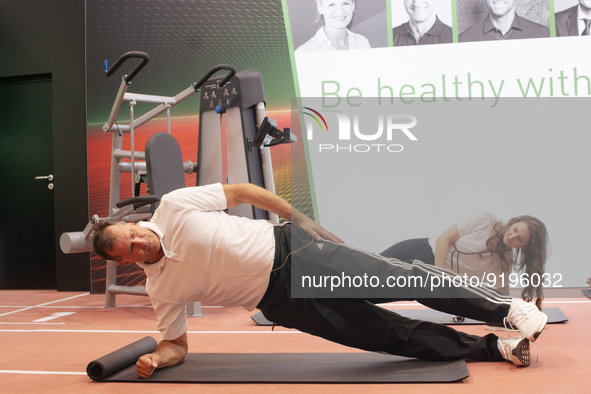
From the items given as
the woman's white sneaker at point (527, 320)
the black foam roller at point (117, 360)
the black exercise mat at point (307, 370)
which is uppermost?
the woman's white sneaker at point (527, 320)

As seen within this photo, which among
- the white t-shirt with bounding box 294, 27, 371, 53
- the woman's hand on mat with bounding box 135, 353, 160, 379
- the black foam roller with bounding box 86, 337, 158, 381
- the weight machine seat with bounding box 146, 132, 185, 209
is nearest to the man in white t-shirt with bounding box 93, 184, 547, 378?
the woman's hand on mat with bounding box 135, 353, 160, 379

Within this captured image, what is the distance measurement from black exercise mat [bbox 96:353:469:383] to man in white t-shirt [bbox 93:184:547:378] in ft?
0.24

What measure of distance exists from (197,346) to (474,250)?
5.11ft

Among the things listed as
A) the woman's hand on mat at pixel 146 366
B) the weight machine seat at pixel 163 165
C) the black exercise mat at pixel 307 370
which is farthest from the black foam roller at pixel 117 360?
the weight machine seat at pixel 163 165

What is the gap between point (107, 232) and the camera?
6.15 feet

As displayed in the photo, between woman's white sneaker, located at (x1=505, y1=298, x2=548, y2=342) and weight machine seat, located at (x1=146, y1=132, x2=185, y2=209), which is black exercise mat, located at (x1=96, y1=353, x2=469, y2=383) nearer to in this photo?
woman's white sneaker, located at (x1=505, y1=298, x2=548, y2=342)

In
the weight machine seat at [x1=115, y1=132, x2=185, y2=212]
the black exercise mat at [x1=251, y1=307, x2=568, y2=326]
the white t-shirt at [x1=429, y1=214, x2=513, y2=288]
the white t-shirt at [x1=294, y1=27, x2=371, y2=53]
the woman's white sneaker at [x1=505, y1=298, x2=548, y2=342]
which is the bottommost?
the black exercise mat at [x1=251, y1=307, x2=568, y2=326]

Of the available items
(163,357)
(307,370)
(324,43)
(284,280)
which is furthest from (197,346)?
(324,43)

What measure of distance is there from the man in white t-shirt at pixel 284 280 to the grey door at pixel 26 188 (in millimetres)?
4093

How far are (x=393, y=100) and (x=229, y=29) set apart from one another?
302cm

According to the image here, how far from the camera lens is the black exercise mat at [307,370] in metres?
1.85

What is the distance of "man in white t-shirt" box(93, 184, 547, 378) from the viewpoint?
1886mm

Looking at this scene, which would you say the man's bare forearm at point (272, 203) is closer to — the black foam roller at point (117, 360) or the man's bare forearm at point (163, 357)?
the man's bare forearm at point (163, 357)

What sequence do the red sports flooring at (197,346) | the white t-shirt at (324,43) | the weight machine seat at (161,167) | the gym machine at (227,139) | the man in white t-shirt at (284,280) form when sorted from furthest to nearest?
the gym machine at (227,139), the weight machine seat at (161,167), the white t-shirt at (324,43), the man in white t-shirt at (284,280), the red sports flooring at (197,346)
